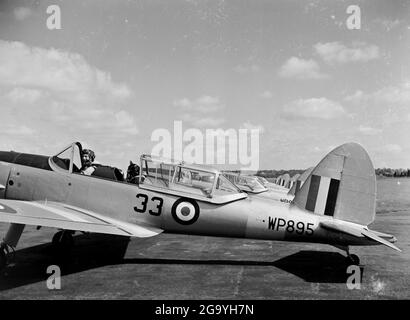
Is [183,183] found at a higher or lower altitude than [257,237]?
higher

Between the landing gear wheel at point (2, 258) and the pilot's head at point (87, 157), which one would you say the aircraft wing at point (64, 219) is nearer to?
the landing gear wheel at point (2, 258)

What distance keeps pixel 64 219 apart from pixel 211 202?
8.00 ft

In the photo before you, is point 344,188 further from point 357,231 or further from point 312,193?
point 357,231

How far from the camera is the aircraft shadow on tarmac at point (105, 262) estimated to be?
19.6ft

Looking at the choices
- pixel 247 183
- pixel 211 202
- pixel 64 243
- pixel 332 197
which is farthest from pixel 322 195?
pixel 247 183

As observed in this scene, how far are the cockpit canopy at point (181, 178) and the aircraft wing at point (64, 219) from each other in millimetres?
800

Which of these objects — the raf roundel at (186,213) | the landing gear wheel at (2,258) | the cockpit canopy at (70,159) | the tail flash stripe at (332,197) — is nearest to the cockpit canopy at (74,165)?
the cockpit canopy at (70,159)

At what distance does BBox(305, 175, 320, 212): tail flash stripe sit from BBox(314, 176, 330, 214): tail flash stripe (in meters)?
0.05

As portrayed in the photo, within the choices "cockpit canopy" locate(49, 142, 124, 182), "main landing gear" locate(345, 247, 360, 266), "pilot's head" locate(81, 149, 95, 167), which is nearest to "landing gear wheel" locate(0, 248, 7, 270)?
"cockpit canopy" locate(49, 142, 124, 182)

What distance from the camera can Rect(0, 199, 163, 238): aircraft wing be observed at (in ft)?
18.1

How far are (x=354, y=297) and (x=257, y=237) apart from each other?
Result: 203 centimetres

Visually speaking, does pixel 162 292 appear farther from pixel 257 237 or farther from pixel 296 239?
pixel 296 239
